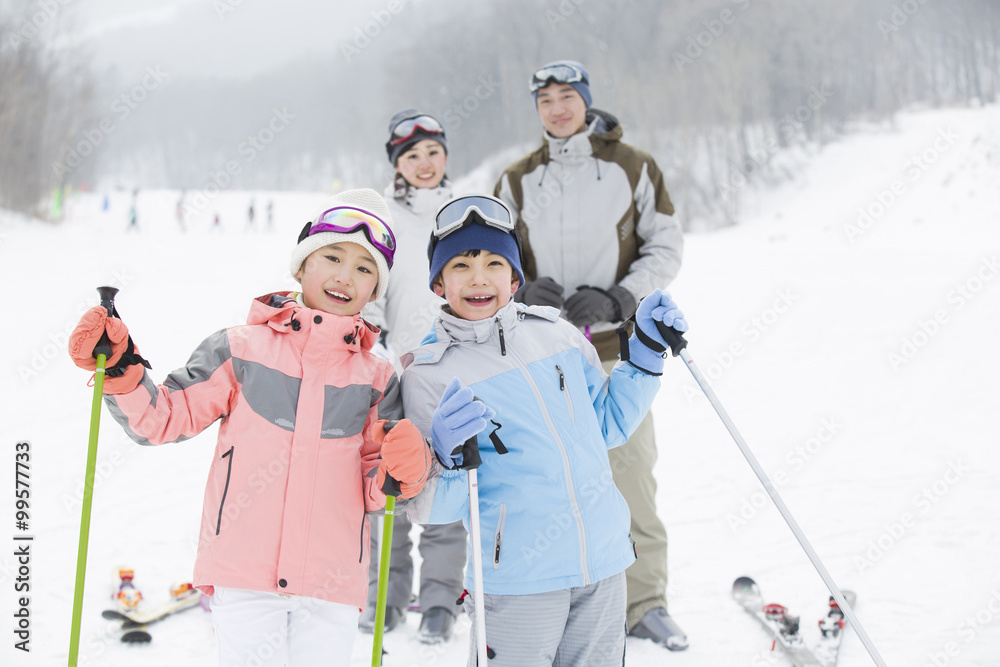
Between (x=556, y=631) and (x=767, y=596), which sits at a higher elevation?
(x=556, y=631)

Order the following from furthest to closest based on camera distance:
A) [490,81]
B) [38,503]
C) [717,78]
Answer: [490,81]
[717,78]
[38,503]

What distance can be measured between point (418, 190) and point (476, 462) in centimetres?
164

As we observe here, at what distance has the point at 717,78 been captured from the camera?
24797 mm

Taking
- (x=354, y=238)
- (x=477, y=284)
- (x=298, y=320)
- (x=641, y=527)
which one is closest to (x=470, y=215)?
(x=477, y=284)

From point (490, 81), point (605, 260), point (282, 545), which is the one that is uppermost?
point (490, 81)

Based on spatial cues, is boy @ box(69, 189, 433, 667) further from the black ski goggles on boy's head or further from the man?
the man

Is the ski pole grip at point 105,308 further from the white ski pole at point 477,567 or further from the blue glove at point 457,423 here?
the white ski pole at point 477,567

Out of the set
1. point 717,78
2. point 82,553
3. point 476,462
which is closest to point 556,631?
point 476,462

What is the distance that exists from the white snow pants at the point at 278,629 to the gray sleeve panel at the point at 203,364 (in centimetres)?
49

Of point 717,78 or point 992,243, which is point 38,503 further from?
point 717,78

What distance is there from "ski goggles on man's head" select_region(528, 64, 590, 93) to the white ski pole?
180 centimetres

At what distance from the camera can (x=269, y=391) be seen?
5.54 ft

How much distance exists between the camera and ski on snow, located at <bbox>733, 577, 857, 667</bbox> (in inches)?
101

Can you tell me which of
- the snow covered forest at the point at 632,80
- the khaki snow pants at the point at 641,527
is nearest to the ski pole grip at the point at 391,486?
the khaki snow pants at the point at 641,527
